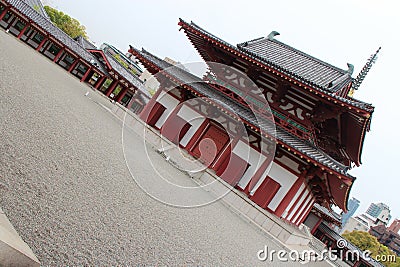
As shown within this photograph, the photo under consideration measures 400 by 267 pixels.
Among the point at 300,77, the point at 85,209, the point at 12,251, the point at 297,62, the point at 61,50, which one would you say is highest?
the point at 297,62

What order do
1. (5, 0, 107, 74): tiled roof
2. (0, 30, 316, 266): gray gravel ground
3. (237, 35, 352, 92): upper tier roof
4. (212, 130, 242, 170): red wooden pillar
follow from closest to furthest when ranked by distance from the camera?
(0, 30, 316, 266): gray gravel ground → (212, 130, 242, 170): red wooden pillar → (237, 35, 352, 92): upper tier roof → (5, 0, 107, 74): tiled roof

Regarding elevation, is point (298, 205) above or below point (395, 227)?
below

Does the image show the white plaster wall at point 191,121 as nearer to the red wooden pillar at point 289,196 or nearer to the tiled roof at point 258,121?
the tiled roof at point 258,121

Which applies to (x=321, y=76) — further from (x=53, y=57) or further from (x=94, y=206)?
(x=53, y=57)

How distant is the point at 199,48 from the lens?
14.3 m

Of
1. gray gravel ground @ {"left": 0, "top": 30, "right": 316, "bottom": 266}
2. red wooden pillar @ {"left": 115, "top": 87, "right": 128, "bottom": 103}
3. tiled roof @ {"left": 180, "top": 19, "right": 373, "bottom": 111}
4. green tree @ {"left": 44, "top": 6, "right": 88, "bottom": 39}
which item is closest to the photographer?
gray gravel ground @ {"left": 0, "top": 30, "right": 316, "bottom": 266}

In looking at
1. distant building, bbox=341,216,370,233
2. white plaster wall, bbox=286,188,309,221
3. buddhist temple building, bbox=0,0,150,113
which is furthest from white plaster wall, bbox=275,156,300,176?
distant building, bbox=341,216,370,233

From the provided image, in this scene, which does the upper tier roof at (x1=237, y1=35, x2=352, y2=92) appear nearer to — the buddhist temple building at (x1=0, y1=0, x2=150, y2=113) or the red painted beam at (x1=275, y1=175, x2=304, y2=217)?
the red painted beam at (x1=275, y1=175, x2=304, y2=217)

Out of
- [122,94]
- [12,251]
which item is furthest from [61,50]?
[12,251]

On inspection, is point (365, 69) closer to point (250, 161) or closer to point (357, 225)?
point (250, 161)

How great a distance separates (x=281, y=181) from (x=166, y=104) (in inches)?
261

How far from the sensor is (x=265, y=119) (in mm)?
11703

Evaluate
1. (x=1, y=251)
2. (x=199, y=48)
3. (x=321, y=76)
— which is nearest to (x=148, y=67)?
(x=199, y=48)

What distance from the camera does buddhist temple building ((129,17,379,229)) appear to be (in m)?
10.4
